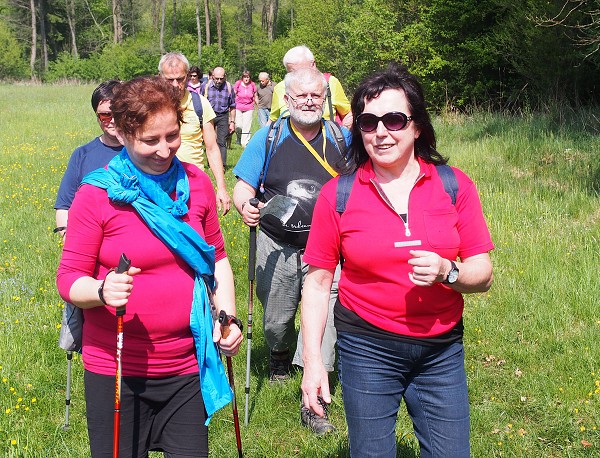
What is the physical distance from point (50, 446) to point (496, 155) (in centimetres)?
1015

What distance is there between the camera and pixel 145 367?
2.88 metres

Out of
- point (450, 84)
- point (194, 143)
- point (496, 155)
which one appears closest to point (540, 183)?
point (496, 155)

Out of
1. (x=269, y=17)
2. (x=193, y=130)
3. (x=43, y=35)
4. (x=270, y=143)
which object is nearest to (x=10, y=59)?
(x=43, y=35)

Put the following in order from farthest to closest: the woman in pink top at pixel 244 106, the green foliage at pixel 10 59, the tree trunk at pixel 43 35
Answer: the tree trunk at pixel 43 35
the green foliage at pixel 10 59
the woman in pink top at pixel 244 106

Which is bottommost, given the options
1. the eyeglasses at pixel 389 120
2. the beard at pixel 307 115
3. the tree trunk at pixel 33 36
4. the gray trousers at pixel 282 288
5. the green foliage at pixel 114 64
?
the gray trousers at pixel 282 288

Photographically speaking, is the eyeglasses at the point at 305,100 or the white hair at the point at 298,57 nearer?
the eyeglasses at the point at 305,100

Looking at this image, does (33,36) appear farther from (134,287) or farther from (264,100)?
(134,287)

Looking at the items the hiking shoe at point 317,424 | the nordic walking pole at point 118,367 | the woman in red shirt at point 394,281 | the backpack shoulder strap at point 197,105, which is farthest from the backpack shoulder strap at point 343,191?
the backpack shoulder strap at point 197,105

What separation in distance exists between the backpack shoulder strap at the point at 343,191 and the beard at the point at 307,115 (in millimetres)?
1813

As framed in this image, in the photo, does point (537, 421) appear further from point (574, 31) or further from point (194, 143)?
point (574, 31)

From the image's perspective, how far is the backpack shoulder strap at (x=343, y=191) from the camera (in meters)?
2.91

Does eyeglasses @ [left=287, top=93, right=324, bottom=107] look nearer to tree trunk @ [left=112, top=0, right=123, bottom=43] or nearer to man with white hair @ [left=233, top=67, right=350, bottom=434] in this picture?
man with white hair @ [left=233, top=67, right=350, bottom=434]

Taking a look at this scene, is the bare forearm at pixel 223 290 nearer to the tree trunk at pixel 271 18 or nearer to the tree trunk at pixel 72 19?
the tree trunk at pixel 271 18

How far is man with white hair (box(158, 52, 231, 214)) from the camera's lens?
611 cm
